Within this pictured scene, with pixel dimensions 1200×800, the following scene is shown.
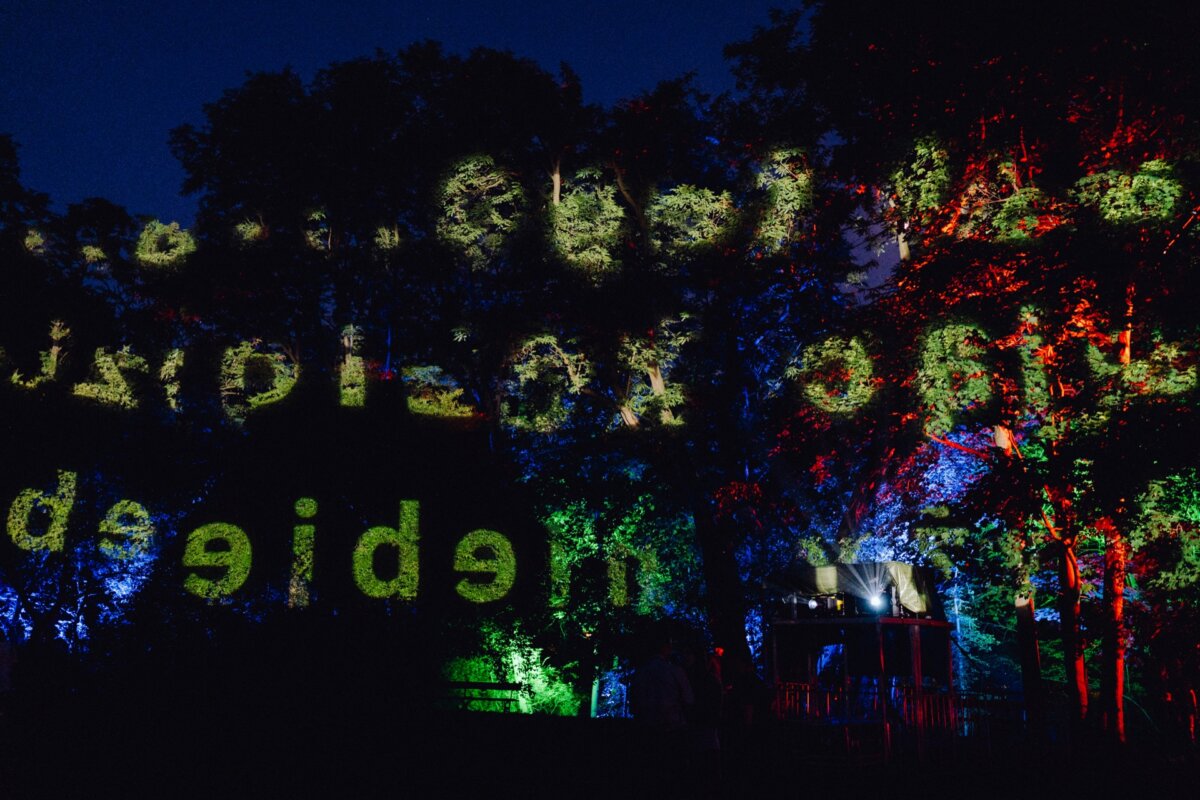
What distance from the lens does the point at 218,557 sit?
1902 cm

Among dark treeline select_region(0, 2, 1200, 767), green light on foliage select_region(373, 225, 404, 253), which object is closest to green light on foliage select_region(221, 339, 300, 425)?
dark treeline select_region(0, 2, 1200, 767)

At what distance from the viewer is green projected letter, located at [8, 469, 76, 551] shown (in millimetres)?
20609

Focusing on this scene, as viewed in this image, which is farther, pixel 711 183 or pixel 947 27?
pixel 711 183

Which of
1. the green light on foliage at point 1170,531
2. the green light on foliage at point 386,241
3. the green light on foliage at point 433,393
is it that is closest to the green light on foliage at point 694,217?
the green light on foliage at point 433,393

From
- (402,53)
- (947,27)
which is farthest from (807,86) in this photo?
(402,53)

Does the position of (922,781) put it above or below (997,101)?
below

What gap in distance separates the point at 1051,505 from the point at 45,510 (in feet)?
68.3

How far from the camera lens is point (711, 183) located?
2075 cm

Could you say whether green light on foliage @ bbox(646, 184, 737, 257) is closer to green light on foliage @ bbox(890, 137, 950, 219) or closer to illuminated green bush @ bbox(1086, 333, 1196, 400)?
green light on foliage @ bbox(890, 137, 950, 219)

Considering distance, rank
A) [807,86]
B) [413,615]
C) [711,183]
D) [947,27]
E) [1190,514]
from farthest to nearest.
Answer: [711,183], [413,615], [807,86], [947,27], [1190,514]

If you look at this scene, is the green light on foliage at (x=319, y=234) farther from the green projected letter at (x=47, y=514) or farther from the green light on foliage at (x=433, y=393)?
the green projected letter at (x=47, y=514)

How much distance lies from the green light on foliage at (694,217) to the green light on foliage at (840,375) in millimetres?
3582

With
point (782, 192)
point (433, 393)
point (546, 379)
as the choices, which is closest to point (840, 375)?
point (782, 192)

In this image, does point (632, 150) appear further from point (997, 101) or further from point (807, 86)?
point (997, 101)
